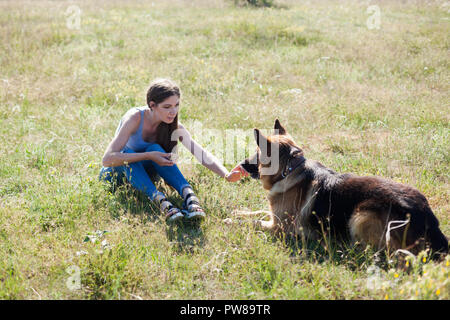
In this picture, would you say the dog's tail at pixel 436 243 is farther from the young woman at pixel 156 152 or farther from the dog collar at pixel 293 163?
the young woman at pixel 156 152

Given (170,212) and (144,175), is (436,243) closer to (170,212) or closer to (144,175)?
(170,212)

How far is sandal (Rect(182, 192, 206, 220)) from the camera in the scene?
385 cm

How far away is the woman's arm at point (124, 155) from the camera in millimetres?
4145

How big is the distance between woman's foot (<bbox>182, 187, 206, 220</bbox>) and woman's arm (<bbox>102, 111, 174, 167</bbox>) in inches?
16.7

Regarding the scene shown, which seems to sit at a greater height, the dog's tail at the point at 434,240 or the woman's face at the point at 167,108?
the woman's face at the point at 167,108

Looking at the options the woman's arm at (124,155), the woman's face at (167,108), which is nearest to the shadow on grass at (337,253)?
the woman's arm at (124,155)

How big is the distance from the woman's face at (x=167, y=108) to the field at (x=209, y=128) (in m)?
1.00

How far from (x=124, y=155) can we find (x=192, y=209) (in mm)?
1069

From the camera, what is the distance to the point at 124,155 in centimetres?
416

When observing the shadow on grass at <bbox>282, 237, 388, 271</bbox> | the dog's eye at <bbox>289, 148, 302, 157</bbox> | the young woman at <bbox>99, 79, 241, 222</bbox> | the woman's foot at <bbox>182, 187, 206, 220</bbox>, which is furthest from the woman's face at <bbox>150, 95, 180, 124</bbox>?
the shadow on grass at <bbox>282, 237, 388, 271</bbox>

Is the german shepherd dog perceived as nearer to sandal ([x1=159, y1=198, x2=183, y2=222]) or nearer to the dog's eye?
the dog's eye

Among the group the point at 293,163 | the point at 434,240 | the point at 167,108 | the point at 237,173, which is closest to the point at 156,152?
the point at 167,108

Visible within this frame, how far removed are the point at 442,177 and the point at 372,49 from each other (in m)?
6.37

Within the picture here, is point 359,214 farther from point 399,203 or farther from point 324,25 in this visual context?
point 324,25
